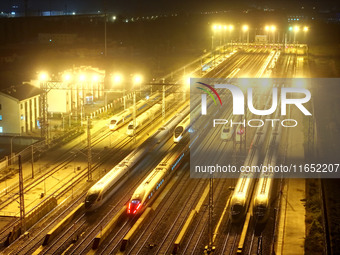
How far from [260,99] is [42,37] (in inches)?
1212

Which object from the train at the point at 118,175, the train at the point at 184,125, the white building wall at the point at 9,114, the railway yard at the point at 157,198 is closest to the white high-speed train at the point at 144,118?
the railway yard at the point at 157,198

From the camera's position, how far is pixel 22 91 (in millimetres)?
23875

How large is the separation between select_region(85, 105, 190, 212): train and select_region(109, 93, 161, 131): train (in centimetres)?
224

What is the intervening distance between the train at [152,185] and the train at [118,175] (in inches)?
39.4

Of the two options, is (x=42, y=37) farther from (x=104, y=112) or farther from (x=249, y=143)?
(x=249, y=143)

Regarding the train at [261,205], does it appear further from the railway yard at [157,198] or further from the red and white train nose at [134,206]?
the red and white train nose at [134,206]

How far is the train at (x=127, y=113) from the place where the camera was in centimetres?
2369

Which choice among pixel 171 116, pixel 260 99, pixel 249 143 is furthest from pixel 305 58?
pixel 249 143

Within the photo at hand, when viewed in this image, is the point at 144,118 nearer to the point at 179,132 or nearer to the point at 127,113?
the point at 127,113

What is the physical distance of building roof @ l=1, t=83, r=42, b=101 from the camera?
75.2ft

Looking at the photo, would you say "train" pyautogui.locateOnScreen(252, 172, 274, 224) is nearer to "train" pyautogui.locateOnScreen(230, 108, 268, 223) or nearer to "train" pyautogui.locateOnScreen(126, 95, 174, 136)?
"train" pyautogui.locateOnScreen(230, 108, 268, 223)

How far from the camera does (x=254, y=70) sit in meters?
35.5

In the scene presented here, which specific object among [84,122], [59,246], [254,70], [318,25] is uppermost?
[318,25]

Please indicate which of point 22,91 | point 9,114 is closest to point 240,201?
point 9,114
